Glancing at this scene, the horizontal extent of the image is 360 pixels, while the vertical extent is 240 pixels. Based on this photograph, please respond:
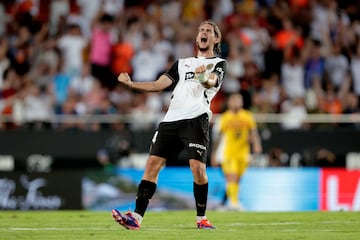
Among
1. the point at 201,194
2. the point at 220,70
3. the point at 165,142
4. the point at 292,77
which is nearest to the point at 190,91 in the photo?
the point at 220,70

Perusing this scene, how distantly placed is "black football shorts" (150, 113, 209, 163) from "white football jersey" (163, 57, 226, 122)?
0.25 feet

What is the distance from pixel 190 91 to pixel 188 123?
1.26 feet

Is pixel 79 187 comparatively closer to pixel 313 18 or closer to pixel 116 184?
pixel 116 184

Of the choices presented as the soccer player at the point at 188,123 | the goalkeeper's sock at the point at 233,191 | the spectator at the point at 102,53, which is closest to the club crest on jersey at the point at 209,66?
the soccer player at the point at 188,123

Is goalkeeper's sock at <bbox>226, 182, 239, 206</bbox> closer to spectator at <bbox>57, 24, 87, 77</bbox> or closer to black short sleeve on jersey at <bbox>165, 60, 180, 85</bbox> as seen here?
spectator at <bbox>57, 24, 87, 77</bbox>

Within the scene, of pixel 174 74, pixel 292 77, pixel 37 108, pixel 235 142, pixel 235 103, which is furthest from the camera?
pixel 292 77

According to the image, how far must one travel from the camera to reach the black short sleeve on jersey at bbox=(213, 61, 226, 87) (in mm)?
11477

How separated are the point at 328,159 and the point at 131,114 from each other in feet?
15.0

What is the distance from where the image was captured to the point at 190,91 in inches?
460

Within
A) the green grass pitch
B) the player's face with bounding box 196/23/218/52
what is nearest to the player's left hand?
the player's face with bounding box 196/23/218/52

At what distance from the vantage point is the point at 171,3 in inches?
950

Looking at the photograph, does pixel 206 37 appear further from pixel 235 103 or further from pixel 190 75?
pixel 235 103

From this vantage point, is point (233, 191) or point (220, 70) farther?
point (233, 191)

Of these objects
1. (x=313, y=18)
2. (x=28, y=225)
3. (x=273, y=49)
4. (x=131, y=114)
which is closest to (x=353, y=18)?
(x=313, y=18)
